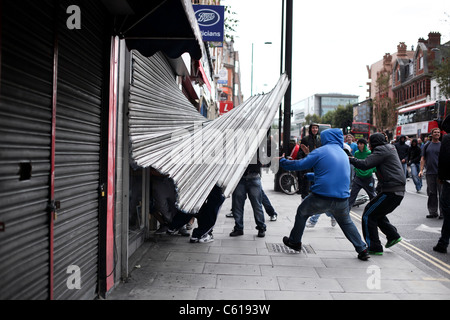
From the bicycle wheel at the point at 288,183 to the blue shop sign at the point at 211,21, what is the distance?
5.16m

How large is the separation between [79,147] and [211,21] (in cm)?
807

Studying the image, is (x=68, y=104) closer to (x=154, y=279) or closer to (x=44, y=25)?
(x=44, y=25)

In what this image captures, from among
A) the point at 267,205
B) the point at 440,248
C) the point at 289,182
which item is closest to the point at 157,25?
the point at 267,205

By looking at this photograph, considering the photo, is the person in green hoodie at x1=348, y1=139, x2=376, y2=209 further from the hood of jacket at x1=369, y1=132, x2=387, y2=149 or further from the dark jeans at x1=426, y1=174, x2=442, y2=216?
the hood of jacket at x1=369, y1=132, x2=387, y2=149

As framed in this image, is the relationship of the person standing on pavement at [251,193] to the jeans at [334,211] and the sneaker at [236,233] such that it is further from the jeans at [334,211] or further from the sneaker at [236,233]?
the jeans at [334,211]

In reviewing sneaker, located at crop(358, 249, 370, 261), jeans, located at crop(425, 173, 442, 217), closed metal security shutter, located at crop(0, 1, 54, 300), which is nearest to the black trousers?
sneaker, located at crop(358, 249, 370, 261)

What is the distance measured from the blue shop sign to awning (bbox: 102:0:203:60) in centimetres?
601

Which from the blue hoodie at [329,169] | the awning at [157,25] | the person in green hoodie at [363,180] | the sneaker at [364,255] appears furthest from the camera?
the person in green hoodie at [363,180]

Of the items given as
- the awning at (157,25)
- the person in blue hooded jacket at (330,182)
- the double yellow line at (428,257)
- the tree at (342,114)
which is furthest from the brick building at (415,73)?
the awning at (157,25)

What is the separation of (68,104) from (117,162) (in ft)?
3.36

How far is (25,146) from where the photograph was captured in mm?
2447

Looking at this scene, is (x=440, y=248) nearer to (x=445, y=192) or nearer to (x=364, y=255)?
(x=445, y=192)

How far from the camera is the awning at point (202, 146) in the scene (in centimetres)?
333
